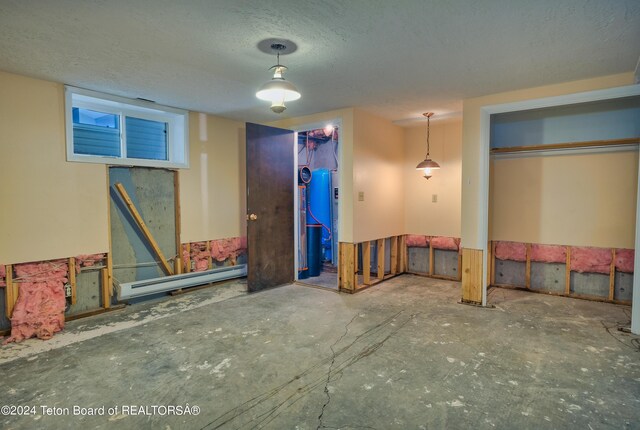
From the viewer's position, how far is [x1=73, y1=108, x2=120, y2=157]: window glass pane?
4652 mm

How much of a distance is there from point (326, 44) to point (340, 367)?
2457 mm

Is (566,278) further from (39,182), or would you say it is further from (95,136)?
(95,136)

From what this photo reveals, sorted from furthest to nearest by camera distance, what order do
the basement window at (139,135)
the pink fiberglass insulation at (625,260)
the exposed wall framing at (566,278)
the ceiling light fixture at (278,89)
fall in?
1. the basement window at (139,135)
2. the exposed wall framing at (566,278)
3. the pink fiberglass insulation at (625,260)
4. the ceiling light fixture at (278,89)

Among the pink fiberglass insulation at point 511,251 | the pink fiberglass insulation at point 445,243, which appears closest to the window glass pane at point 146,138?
the pink fiberglass insulation at point 445,243

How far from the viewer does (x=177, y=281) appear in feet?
15.0

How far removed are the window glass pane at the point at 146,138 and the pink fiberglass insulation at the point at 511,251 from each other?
4.87 m

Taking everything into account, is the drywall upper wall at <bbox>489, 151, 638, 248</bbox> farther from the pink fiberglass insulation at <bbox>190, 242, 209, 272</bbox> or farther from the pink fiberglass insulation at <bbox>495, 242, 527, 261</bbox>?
the pink fiberglass insulation at <bbox>190, 242, 209, 272</bbox>

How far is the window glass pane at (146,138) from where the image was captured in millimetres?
4762

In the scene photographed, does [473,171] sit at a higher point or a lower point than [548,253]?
higher

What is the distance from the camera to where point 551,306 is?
4070 mm

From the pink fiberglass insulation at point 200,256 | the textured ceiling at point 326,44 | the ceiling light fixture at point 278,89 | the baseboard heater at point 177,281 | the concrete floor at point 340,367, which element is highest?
the textured ceiling at point 326,44

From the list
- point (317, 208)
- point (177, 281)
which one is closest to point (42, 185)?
point (177, 281)

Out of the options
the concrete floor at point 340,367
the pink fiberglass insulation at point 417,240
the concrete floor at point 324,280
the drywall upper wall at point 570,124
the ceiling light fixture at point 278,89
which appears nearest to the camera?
the concrete floor at point 340,367

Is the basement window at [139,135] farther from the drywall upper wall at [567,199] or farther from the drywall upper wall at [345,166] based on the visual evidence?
the drywall upper wall at [567,199]
